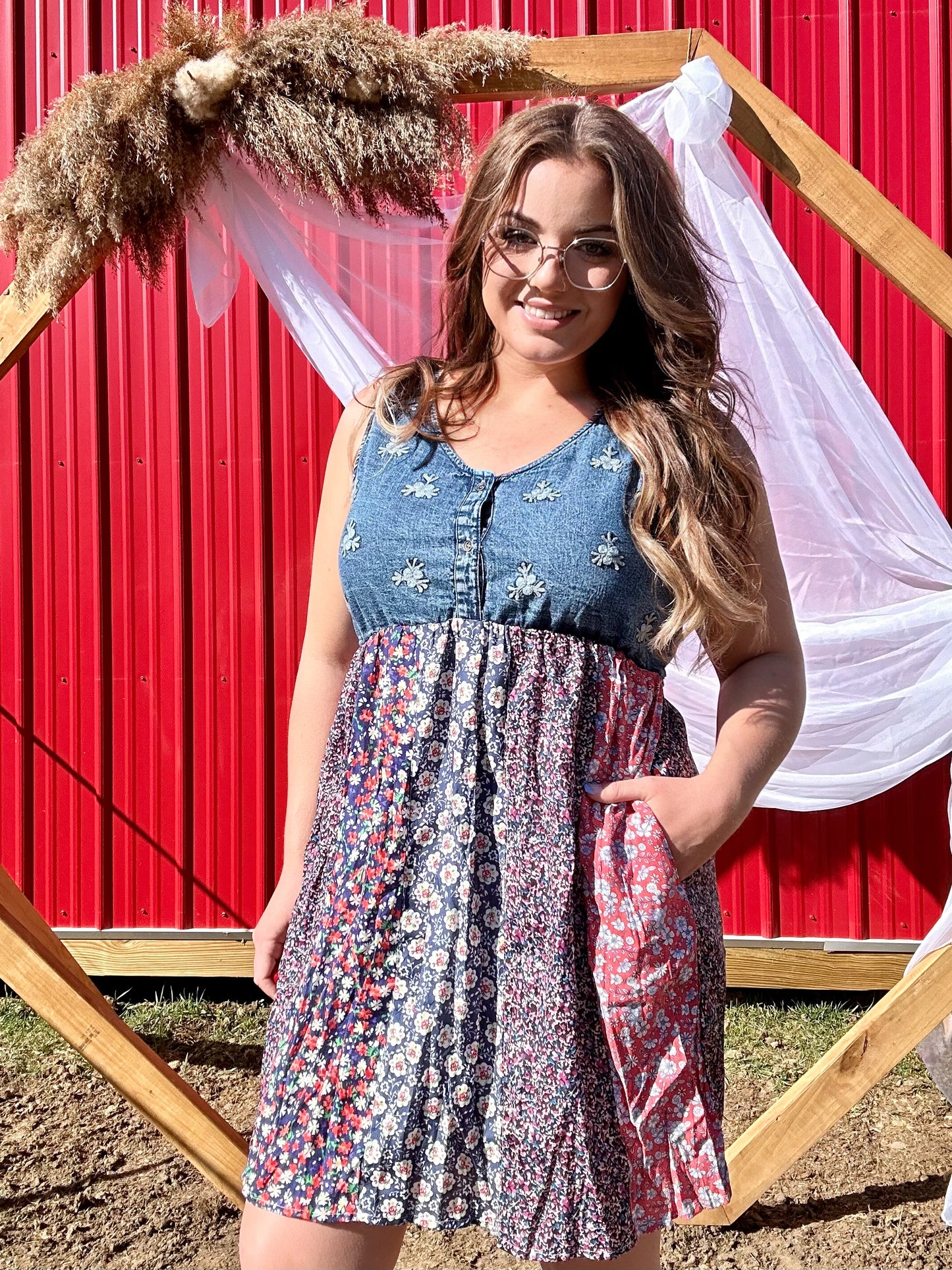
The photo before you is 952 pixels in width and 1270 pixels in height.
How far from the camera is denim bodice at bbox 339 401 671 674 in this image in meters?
1.43

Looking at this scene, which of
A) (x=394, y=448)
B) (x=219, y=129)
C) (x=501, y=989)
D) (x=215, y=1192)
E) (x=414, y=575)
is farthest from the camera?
(x=215, y=1192)

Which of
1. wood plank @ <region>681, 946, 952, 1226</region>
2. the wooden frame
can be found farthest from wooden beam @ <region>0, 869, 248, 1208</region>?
wood plank @ <region>681, 946, 952, 1226</region>

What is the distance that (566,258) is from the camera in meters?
1.54

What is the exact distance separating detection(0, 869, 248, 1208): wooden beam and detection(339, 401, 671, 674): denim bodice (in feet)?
4.64

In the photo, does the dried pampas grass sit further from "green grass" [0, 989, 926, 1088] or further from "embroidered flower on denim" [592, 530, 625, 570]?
"green grass" [0, 989, 926, 1088]

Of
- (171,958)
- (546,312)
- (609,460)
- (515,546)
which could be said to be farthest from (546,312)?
(171,958)

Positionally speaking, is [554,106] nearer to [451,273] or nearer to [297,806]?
[451,273]

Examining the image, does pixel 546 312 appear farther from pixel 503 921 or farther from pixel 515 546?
pixel 503 921

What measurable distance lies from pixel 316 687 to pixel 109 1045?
50.2 inches

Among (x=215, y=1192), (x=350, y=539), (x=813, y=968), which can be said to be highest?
(x=350, y=539)

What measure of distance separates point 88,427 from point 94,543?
397 millimetres

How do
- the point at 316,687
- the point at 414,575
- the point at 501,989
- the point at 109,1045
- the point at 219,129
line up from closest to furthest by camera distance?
the point at 501,989, the point at 414,575, the point at 316,687, the point at 219,129, the point at 109,1045

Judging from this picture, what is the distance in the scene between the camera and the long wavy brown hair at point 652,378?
1485 millimetres

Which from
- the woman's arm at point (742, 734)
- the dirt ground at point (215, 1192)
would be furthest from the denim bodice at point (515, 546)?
the dirt ground at point (215, 1192)
